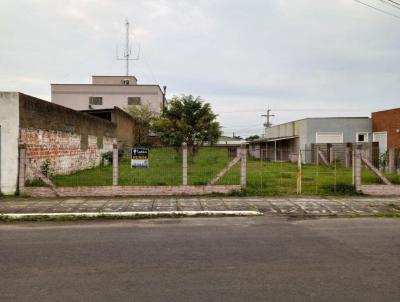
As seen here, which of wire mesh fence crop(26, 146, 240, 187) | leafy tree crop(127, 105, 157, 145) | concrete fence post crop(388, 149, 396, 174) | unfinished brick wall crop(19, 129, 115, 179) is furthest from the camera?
leafy tree crop(127, 105, 157, 145)

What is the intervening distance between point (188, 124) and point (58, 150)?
1465 cm

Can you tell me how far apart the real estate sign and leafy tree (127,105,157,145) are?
27319 mm

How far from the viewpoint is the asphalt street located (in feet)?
15.2

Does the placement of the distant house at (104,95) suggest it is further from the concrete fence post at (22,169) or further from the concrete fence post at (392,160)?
the concrete fence post at (22,169)

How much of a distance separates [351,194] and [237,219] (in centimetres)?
555

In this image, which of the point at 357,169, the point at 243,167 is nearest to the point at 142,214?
the point at 243,167

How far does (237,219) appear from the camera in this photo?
9859 millimetres

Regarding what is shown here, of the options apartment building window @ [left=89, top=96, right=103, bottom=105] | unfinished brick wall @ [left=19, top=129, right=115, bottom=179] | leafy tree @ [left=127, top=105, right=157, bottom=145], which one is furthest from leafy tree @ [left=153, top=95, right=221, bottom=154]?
apartment building window @ [left=89, top=96, right=103, bottom=105]

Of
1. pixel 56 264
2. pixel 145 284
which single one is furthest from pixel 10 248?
pixel 145 284

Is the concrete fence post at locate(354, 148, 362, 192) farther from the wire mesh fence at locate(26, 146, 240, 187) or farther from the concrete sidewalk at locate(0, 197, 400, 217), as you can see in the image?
the wire mesh fence at locate(26, 146, 240, 187)

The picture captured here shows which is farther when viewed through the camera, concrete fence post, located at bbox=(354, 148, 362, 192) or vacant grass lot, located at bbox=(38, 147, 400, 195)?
concrete fence post, located at bbox=(354, 148, 362, 192)

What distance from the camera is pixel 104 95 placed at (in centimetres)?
6319

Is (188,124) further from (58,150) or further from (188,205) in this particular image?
(188,205)

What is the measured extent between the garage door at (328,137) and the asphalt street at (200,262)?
23.4 meters
